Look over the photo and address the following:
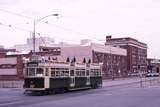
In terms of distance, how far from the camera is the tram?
34375 millimetres

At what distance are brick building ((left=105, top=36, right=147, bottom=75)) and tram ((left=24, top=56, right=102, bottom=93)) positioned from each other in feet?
286

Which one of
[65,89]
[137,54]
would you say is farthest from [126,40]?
[65,89]

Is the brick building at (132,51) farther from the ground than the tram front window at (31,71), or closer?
farther from the ground

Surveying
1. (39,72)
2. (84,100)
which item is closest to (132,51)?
(39,72)

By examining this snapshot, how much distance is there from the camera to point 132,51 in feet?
443

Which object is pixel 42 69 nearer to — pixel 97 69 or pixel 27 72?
pixel 27 72

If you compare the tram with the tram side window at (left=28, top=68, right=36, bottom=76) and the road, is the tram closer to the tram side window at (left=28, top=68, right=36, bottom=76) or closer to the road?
the tram side window at (left=28, top=68, right=36, bottom=76)

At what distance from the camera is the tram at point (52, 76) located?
1353 inches

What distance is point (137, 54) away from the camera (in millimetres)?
142500

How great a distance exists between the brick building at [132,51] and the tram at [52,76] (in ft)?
286

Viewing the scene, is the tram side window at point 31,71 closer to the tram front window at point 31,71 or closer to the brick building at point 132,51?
the tram front window at point 31,71

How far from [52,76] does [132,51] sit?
102 m

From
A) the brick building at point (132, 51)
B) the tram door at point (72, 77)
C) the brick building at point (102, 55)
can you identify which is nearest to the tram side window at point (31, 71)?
the tram door at point (72, 77)

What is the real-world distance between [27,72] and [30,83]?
1343mm
